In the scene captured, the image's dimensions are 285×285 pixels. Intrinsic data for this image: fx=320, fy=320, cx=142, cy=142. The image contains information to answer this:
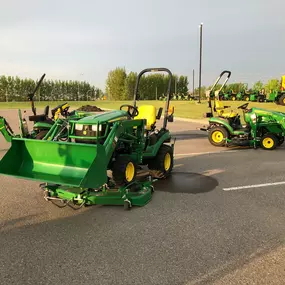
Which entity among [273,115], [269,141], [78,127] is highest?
[78,127]

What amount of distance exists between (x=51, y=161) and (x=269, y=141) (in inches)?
253

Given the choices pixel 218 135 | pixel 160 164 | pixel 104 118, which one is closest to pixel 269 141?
pixel 218 135

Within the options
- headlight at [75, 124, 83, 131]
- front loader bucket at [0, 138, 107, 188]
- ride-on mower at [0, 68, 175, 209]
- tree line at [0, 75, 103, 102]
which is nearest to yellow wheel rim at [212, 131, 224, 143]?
ride-on mower at [0, 68, 175, 209]

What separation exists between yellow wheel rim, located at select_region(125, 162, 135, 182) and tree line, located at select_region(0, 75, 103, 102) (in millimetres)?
56550

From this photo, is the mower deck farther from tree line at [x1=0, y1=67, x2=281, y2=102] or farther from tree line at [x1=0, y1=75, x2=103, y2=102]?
tree line at [x1=0, y1=67, x2=281, y2=102]

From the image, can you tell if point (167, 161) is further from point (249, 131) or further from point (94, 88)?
point (94, 88)

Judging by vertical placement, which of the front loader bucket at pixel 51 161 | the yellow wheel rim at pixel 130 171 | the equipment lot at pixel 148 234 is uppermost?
the front loader bucket at pixel 51 161

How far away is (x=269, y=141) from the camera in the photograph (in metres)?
8.73

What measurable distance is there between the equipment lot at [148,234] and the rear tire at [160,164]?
262 mm

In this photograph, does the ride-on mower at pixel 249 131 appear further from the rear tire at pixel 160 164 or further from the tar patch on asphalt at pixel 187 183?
the rear tire at pixel 160 164

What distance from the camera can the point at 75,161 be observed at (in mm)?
4238

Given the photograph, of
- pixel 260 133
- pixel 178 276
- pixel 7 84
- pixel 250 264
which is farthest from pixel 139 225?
pixel 7 84

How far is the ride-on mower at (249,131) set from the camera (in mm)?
8789

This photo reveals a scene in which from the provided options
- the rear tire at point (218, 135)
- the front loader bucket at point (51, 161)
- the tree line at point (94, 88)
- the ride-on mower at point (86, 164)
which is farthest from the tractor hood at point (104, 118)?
the tree line at point (94, 88)
